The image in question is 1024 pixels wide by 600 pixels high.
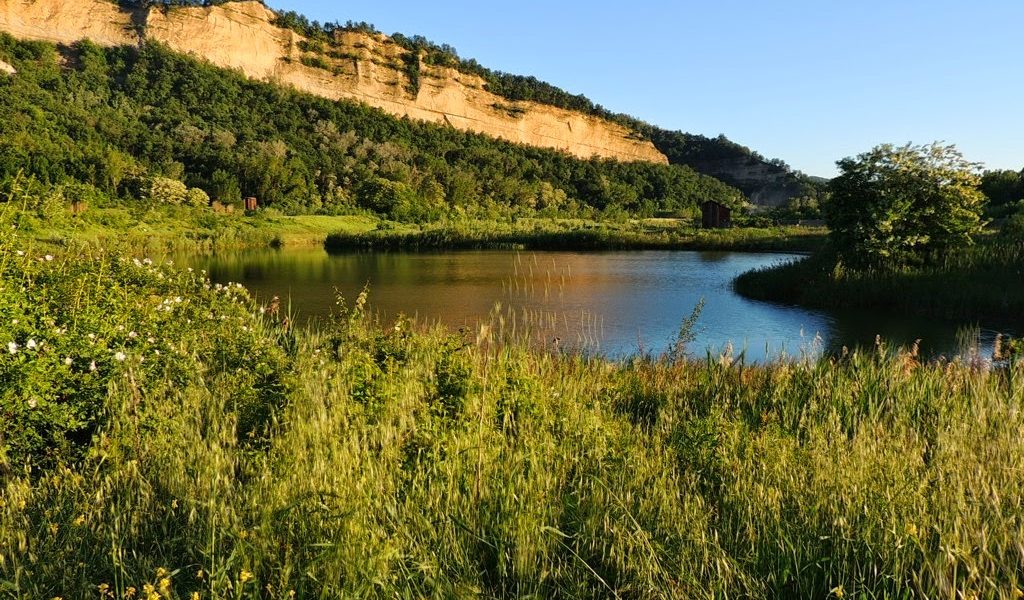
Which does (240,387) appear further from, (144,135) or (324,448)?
(144,135)

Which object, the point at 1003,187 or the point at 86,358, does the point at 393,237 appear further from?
the point at 86,358

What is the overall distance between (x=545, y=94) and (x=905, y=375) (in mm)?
146486

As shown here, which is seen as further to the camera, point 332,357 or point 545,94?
point 545,94

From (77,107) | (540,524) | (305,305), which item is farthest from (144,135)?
(540,524)

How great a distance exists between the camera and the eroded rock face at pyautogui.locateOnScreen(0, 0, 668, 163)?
287 ft

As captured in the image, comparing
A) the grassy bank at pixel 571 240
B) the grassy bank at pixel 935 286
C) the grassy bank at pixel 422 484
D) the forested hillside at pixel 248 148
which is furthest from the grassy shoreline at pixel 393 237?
the grassy bank at pixel 422 484

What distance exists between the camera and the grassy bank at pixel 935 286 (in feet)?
49.3

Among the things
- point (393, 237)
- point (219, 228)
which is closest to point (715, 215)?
point (393, 237)

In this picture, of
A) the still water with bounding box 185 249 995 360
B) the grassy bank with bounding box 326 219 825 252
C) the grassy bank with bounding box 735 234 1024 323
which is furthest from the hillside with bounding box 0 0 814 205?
the grassy bank with bounding box 735 234 1024 323

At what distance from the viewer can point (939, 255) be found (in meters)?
17.6

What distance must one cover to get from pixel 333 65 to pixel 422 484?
127538mm

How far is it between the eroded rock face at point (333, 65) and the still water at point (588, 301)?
76298 mm

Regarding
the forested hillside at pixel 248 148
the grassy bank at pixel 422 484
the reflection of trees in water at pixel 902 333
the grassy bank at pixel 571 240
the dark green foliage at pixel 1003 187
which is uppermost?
the forested hillside at pixel 248 148

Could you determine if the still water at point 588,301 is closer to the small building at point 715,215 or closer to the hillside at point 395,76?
the small building at point 715,215
